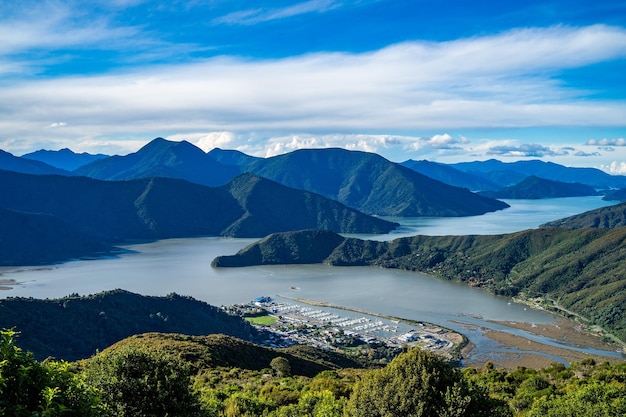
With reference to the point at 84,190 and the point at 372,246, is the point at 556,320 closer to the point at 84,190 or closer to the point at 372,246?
the point at 372,246

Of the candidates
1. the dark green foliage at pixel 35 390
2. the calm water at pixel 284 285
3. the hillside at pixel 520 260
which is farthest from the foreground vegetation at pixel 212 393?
the hillside at pixel 520 260

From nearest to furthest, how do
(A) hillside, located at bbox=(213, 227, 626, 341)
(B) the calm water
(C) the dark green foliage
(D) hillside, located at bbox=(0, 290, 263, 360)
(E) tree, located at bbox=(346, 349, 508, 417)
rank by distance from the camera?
(C) the dark green foliage, (E) tree, located at bbox=(346, 349, 508, 417), (D) hillside, located at bbox=(0, 290, 263, 360), (B) the calm water, (A) hillside, located at bbox=(213, 227, 626, 341)

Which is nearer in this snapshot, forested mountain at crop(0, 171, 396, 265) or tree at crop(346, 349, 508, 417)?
tree at crop(346, 349, 508, 417)

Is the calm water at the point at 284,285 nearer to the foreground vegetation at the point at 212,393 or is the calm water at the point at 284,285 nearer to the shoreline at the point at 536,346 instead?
the shoreline at the point at 536,346

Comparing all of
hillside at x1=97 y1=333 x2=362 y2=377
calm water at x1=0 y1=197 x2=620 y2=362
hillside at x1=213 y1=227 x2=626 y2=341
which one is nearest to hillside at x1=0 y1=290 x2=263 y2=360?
calm water at x1=0 y1=197 x2=620 y2=362

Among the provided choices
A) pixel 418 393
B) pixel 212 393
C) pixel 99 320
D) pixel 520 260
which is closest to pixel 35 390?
pixel 418 393

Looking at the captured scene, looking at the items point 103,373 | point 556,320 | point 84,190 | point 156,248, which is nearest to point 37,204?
point 84,190

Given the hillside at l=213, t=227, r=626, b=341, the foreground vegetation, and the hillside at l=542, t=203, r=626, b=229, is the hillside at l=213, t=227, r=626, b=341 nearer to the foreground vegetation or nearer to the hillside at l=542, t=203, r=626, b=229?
the foreground vegetation
